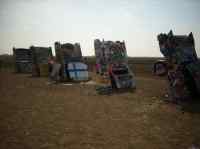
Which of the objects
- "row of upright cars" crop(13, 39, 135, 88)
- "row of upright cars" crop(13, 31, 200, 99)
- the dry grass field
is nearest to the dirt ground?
the dry grass field

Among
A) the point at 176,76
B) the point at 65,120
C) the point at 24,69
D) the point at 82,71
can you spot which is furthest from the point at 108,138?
the point at 24,69

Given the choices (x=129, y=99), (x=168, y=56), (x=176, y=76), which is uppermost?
(x=168, y=56)

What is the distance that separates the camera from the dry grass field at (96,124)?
412 cm

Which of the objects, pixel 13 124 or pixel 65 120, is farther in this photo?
pixel 65 120

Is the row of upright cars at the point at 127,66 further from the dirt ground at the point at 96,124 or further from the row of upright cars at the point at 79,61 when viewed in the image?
the dirt ground at the point at 96,124

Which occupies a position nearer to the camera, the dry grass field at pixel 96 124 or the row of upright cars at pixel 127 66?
the dry grass field at pixel 96 124

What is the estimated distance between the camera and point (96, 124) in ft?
17.2

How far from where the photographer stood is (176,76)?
799cm

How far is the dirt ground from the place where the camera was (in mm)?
4113

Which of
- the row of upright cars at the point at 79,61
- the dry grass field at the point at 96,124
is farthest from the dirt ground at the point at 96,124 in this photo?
the row of upright cars at the point at 79,61

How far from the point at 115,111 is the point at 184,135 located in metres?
2.40

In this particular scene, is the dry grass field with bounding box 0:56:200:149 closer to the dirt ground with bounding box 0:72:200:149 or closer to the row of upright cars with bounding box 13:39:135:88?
the dirt ground with bounding box 0:72:200:149

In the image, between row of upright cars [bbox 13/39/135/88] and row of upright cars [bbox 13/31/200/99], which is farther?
row of upright cars [bbox 13/39/135/88]

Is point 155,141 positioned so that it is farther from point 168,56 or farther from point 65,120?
point 168,56
